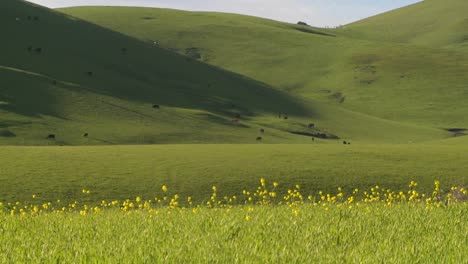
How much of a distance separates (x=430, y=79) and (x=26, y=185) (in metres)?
147

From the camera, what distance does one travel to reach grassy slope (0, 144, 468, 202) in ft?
103

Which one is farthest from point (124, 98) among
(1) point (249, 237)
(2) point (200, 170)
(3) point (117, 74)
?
(1) point (249, 237)

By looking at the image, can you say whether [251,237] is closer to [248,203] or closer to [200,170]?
[248,203]

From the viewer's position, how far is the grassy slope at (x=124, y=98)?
75.1 meters

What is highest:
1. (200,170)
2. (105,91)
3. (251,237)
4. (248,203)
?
(105,91)

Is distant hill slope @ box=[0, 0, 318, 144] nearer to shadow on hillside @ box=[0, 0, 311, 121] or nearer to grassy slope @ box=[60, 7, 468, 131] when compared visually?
shadow on hillside @ box=[0, 0, 311, 121]

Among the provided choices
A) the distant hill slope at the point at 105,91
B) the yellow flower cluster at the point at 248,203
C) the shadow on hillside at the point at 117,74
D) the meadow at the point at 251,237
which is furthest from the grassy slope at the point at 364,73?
the meadow at the point at 251,237

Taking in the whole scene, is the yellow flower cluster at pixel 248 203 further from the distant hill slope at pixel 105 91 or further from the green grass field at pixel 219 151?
the distant hill slope at pixel 105 91

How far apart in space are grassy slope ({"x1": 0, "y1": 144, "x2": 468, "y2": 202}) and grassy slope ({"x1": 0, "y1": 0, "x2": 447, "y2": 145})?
28.0 metres

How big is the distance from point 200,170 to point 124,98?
191 feet

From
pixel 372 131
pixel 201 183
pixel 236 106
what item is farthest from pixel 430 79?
pixel 201 183

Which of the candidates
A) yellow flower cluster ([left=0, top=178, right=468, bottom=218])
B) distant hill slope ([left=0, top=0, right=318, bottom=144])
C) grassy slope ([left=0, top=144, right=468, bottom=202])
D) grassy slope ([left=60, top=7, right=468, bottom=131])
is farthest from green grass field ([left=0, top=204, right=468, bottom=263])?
grassy slope ([left=60, top=7, right=468, bottom=131])

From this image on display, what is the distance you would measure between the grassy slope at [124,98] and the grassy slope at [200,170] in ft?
91.9

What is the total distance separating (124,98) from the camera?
92000mm
